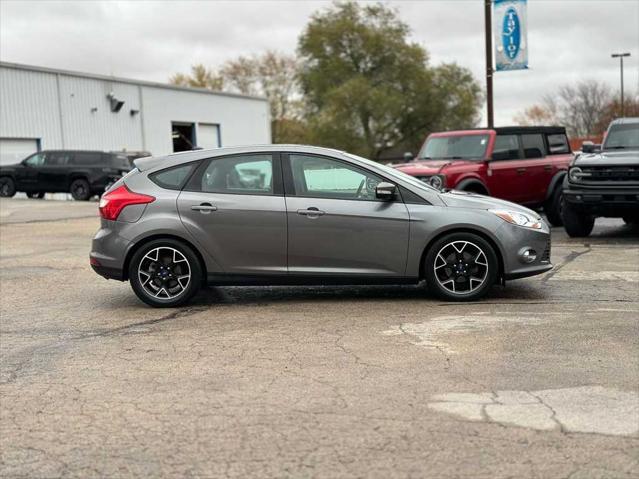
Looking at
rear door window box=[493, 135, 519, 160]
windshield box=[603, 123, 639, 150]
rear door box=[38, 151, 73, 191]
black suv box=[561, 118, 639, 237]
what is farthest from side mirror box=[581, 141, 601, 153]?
rear door box=[38, 151, 73, 191]

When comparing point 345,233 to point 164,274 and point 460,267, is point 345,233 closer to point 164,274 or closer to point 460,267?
point 460,267

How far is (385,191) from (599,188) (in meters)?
6.25

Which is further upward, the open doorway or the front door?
the open doorway

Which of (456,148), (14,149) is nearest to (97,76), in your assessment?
(14,149)

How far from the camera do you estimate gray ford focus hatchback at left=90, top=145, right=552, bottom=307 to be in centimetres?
769

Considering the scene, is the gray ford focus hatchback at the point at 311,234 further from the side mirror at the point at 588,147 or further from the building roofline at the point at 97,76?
the building roofline at the point at 97,76

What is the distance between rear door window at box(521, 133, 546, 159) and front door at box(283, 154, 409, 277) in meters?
8.29

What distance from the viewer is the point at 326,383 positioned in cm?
514

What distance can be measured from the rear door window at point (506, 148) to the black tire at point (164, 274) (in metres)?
8.47

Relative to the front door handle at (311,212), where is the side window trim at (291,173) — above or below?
above

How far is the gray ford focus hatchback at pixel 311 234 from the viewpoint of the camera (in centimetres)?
769

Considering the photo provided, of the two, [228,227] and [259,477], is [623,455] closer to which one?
[259,477]

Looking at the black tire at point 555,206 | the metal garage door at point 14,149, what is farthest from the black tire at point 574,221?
the metal garage door at point 14,149

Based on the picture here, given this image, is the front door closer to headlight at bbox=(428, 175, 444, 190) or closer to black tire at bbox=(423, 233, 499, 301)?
black tire at bbox=(423, 233, 499, 301)
